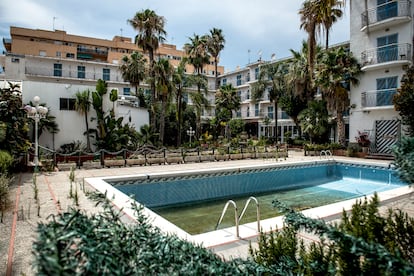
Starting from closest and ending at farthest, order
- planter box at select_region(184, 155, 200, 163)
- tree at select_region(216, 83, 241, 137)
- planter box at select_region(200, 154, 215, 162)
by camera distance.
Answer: planter box at select_region(184, 155, 200, 163)
planter box at select_region(200, 154, 215, 162)
tree at select_region(216, 83, 241, 137)

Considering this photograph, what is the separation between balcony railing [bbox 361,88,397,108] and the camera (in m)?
22.5

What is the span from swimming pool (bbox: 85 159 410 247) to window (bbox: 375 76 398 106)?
26.0 ft

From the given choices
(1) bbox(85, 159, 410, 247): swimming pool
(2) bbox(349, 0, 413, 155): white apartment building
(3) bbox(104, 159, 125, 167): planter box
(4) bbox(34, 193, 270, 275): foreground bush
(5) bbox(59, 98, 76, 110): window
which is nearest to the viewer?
(4) bbox(34, 193, 270, 275): foreground bush

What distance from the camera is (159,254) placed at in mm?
1963

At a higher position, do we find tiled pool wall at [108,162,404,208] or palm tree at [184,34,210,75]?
palm tree at [184,34,210,75]

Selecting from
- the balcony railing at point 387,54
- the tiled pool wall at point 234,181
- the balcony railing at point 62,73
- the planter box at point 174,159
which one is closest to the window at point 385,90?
the balcony railing at point 387,54

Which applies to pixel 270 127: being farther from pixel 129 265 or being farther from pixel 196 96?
pixel 129 265

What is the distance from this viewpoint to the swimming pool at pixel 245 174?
19.1 feet

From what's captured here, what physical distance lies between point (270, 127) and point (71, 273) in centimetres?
4156

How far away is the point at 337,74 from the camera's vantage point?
24.2 metres

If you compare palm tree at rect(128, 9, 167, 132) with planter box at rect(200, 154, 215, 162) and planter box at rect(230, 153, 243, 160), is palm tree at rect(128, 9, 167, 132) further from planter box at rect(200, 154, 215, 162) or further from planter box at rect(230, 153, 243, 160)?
planter box at rect(230, 153, 243, 160)

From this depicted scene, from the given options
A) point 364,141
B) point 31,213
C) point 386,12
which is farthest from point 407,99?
point 31,213

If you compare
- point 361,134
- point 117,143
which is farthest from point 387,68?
point 117,143

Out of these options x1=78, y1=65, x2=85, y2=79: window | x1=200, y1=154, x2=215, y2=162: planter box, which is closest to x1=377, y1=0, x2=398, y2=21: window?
x1=200, y1=154, x2=215, y2=162: planter box
